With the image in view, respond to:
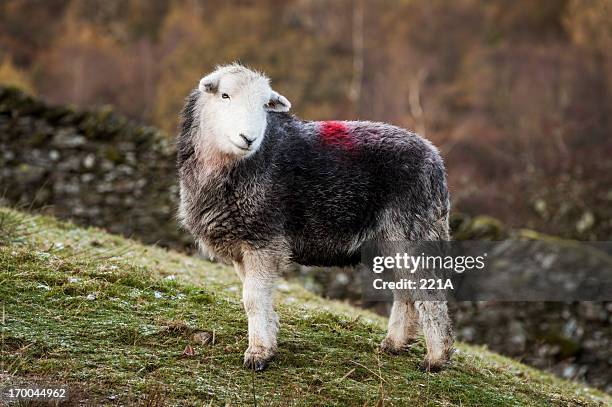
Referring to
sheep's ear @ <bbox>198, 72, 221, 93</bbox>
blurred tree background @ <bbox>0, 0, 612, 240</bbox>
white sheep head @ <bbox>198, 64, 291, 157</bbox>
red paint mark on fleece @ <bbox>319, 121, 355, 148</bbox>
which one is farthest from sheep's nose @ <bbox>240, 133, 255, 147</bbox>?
blurred tree background @ <bbox>0, 0, 612, 240</bbox>

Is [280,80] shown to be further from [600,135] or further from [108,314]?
[108,314]

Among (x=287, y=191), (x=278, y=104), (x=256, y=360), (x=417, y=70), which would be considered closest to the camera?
(x=256, y=360)

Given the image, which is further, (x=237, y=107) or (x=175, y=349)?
(x=175, y=349)

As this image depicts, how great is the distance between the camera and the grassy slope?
5387 millimetres

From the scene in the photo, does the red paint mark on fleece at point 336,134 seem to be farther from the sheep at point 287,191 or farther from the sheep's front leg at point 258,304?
the sheep's front leg at point 258,304

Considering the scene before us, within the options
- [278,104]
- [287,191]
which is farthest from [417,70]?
[287,191]

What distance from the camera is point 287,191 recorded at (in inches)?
242

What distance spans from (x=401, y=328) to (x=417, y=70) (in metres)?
31.5

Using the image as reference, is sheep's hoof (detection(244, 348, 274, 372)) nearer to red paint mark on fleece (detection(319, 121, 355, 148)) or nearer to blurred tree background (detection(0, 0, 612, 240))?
red paint mark on fleece (detection(319, 121, 355, 148))

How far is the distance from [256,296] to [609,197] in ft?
67.5

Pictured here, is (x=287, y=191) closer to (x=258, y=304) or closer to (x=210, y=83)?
(x=258, y=304)

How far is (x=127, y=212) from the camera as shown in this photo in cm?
1320

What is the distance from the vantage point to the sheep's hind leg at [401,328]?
22.0 ft

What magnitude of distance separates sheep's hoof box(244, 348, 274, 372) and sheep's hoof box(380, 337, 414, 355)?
1373 millimetres
